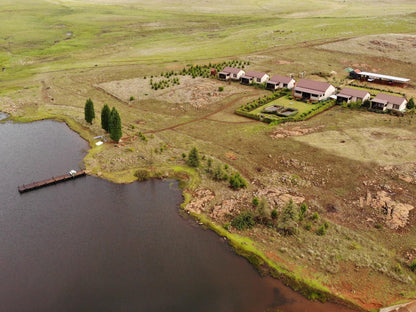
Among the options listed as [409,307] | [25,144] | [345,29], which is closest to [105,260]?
[409,307]

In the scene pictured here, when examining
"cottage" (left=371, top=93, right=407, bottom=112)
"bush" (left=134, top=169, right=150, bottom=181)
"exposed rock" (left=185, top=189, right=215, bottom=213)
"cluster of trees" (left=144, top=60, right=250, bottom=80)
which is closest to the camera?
"exposed rock" (left=185, top=189, right=215, bottom=213)

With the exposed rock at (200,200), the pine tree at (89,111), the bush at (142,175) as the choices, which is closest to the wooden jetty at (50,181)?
the bush at (142,175)

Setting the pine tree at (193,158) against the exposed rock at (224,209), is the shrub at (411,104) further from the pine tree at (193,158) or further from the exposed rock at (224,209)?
the exposed rock at (224,209)

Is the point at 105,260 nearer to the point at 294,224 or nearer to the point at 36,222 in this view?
the point at 36,222

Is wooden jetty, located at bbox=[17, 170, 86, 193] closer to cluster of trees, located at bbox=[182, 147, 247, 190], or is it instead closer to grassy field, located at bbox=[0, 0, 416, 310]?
grassy field, located at bbox=[0, 0, 416, 310]

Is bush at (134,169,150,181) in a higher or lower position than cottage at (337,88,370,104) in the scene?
lower

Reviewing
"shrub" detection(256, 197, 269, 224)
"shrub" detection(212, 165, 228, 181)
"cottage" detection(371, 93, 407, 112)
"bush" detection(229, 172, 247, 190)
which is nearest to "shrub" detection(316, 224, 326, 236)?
"shrub" detection(256, 197, 269, 224)
